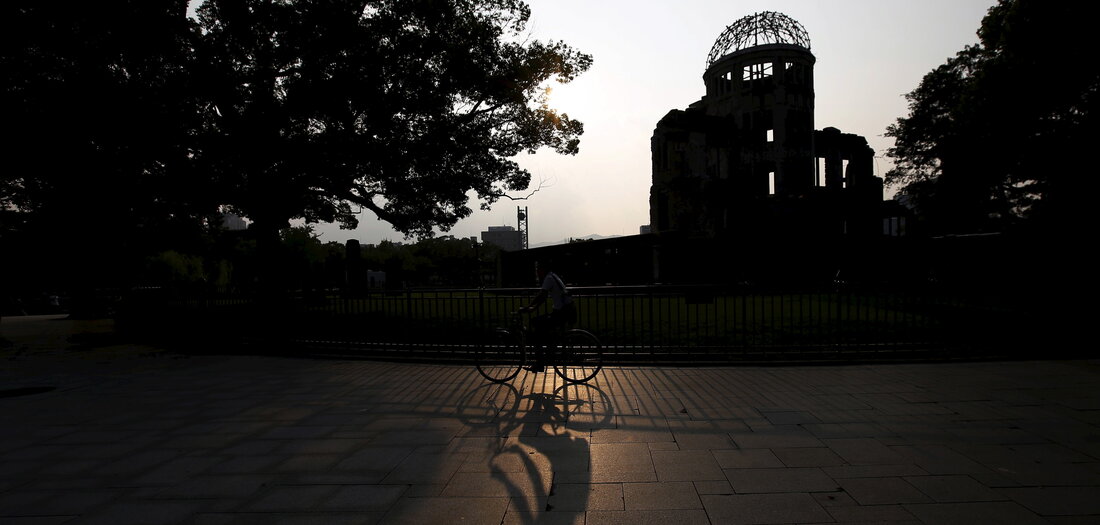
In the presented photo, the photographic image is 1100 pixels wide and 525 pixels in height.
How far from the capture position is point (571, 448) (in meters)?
4.93

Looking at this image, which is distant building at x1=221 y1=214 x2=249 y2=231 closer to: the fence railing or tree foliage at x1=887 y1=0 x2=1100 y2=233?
the fence railing

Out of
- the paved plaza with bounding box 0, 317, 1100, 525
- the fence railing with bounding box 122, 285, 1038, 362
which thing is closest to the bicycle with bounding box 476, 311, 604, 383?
the paved plaza with bounding box 0, 317, 1100, 525

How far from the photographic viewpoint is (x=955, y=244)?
1246cm

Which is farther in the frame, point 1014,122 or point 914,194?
point 914,194

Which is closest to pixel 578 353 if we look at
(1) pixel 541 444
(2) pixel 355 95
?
(1) pixel 541 444

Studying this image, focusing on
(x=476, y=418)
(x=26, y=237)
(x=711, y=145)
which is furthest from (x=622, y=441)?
(x=711, y=145)

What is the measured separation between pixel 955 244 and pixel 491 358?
11.3 metres

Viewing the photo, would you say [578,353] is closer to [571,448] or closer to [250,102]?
[571,448]

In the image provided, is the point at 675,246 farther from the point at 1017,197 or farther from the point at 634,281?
the point at 1017,197

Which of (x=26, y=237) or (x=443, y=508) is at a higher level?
(x=26, y=237)

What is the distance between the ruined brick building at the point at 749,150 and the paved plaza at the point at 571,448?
28447 mm

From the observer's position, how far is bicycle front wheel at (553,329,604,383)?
7656 mm

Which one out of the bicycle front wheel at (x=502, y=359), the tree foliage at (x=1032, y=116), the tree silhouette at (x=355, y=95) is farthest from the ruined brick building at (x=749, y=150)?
the bicycle front wheel at (x=502, y=359)

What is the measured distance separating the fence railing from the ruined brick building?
Result: 2344 centimetres
